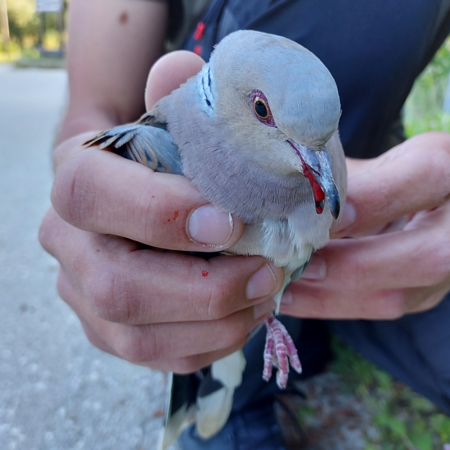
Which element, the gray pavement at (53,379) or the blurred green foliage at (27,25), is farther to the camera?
the blurred green foliage at (27,25)

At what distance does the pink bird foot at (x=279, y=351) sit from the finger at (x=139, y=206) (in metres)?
0.63

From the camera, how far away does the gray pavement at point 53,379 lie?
196cm

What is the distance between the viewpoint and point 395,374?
90.3 inches

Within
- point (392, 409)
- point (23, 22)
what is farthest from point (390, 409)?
point (23, 22)

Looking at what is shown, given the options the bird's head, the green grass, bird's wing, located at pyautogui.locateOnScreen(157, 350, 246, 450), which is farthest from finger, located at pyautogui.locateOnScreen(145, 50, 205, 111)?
the green grass

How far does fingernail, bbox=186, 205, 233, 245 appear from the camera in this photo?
3.93 feet

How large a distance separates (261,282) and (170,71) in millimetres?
835

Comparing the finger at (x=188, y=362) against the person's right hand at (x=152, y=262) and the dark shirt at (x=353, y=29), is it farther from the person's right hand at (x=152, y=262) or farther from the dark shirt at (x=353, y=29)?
the dark shirt at (x=353, y=29)

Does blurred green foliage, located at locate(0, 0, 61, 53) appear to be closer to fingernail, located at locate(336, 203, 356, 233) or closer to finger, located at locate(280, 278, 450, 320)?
finger, located at locate(280, 278, 450, 320)

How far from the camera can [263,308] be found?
1.59m

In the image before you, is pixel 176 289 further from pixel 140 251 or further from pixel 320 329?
pixel 320 329

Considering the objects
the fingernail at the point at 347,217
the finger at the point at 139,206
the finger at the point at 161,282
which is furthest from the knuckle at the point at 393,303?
the finger at the point at 139,206

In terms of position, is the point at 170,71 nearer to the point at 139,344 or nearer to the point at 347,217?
the point at 347,217

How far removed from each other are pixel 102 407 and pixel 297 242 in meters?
1.45
